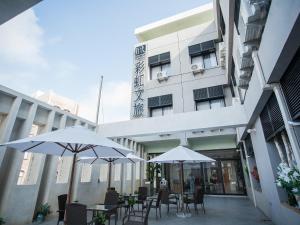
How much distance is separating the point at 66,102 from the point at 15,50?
29.4 m

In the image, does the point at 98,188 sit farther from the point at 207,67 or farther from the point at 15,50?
the point at 207,67

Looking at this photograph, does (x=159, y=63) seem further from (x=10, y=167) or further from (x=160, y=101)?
(x=10, y=167)

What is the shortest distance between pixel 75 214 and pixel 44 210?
3656mm

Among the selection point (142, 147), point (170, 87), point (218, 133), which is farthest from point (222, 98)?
point (142, 147)

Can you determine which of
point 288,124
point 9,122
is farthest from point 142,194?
point 288,124

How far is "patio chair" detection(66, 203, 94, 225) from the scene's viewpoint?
356 centimetres

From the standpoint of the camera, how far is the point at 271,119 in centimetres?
467

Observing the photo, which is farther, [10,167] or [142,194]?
[142,194]

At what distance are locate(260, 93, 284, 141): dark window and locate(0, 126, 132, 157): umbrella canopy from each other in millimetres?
3599

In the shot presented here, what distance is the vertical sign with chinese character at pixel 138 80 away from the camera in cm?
1385

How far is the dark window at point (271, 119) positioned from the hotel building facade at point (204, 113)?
0.03m

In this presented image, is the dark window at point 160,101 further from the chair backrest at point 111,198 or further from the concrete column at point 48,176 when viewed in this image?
the chair backrest at point 111,198

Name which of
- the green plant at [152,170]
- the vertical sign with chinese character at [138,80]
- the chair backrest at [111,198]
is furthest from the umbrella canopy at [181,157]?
the green plant at [152,170]

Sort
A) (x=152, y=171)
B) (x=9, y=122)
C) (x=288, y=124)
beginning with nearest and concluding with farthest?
1. (x=288, y=124)
2. (x=9, y=122)
3. (x=152, y=171)
